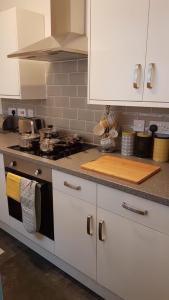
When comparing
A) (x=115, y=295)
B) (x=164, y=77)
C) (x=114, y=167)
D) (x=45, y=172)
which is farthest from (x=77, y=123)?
(x=115, y=295)

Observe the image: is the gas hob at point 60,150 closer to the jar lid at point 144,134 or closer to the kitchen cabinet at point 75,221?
the kitchen cabinet at point 75,221

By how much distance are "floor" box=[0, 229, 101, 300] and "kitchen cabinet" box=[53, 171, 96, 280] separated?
19cm

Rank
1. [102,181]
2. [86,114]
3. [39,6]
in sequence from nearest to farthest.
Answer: [102,181] → [86,114] → [39,6]

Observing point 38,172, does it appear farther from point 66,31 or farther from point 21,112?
point 21,112

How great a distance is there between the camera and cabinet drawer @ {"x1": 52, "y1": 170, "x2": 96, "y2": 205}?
4.57ft

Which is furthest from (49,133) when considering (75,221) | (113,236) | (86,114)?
(113,236)

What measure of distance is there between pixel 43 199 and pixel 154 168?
802 millimetres

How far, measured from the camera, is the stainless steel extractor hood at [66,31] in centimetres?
156

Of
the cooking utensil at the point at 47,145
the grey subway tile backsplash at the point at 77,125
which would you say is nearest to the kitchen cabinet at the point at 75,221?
the cooking utensil at the point at 47,145

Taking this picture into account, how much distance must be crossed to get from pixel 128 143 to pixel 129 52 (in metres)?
0.62

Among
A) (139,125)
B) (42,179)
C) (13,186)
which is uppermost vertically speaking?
(139,125)

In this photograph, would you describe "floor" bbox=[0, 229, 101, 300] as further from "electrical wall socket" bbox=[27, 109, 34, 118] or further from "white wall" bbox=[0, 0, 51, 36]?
"white wall" bbox=[0, 0, 51, 36]

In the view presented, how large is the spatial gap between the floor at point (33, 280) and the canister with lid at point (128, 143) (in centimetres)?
102

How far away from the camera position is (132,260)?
128 cm
